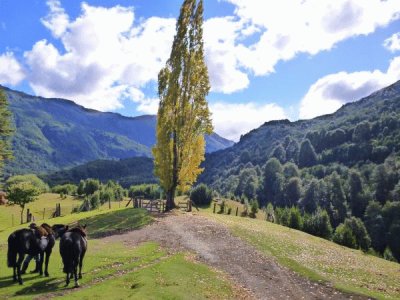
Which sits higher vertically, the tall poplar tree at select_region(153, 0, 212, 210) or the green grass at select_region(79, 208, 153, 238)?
the tall poplar tree at select_region(153, 0, 212, 210)

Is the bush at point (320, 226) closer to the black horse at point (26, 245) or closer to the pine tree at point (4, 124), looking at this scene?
the pine tree at point (4, 124)

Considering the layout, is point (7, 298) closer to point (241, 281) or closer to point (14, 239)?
point (14, 239)

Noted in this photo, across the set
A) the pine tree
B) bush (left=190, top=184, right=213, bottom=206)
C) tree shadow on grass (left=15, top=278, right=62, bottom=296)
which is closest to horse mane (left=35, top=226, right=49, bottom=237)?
A: tree shadow on grass (left=15, top=278, right=62, bottom=296)

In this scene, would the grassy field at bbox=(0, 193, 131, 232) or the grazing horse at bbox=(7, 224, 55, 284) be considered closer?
the grazing horse at bbox=(7, 224, 55, 284)

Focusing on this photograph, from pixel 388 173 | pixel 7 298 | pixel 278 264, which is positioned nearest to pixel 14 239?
pixel 7 298

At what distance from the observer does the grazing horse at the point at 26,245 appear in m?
22.9

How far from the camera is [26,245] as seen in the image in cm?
2330

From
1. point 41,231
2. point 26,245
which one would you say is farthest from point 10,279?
point 41,231

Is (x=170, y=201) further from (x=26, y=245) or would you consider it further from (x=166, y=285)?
(x=26, y=245)

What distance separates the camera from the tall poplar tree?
5688 centimetres

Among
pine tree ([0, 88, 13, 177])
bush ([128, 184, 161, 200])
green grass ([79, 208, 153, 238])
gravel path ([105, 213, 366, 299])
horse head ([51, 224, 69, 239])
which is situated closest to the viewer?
horse head ([51, 224, 69, 239])

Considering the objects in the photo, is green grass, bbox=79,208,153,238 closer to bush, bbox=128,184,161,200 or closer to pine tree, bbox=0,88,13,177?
pine tree, bbox=0,88,13,177

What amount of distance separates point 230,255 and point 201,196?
8873 centimetres

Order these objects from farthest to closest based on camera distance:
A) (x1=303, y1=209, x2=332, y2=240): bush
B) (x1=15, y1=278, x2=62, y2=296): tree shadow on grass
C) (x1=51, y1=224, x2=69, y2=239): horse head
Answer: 1. (x1=303, y1=209, x2=332, y2=240): bush
2. (x1=51, y1=224, x2=69, y2=239): horse head
3. (x1=15, y1=278, x2=62, y2=296): tree shadow on grass
